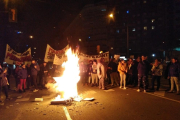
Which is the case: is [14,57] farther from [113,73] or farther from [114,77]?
[114,77]

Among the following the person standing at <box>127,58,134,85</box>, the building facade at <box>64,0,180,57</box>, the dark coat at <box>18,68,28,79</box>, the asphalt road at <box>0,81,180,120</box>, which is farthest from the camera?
the building facade at <box>64,0,180,57</box>

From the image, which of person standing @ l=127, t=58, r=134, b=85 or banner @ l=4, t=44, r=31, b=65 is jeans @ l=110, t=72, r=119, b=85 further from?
banner @ l=4, t=44, r=31, b=65

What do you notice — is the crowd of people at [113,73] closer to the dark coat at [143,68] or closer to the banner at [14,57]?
the dark coat at [143,68]

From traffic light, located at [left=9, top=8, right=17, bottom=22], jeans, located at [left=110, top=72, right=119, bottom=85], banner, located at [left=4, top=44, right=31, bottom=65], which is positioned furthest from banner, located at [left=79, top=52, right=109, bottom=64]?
traffic light, located at [left=9, top=8, right=17, bottom=22]

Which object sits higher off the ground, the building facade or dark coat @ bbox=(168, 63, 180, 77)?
the building facade

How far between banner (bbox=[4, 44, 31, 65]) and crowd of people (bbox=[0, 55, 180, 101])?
103cm

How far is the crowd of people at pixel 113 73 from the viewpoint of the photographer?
9.48 m

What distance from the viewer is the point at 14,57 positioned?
12.7m

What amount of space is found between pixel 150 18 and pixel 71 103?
6229 centimetres

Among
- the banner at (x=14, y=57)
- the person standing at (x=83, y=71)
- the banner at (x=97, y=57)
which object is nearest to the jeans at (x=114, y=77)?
the person standing at (x=83, y=71)

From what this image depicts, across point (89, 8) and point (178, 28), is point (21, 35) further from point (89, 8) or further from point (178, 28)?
point (178, 28)

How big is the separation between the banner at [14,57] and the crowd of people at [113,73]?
1.03 m

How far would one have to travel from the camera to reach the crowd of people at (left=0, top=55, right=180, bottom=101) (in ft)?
31.1

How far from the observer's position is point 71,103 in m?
7.56
